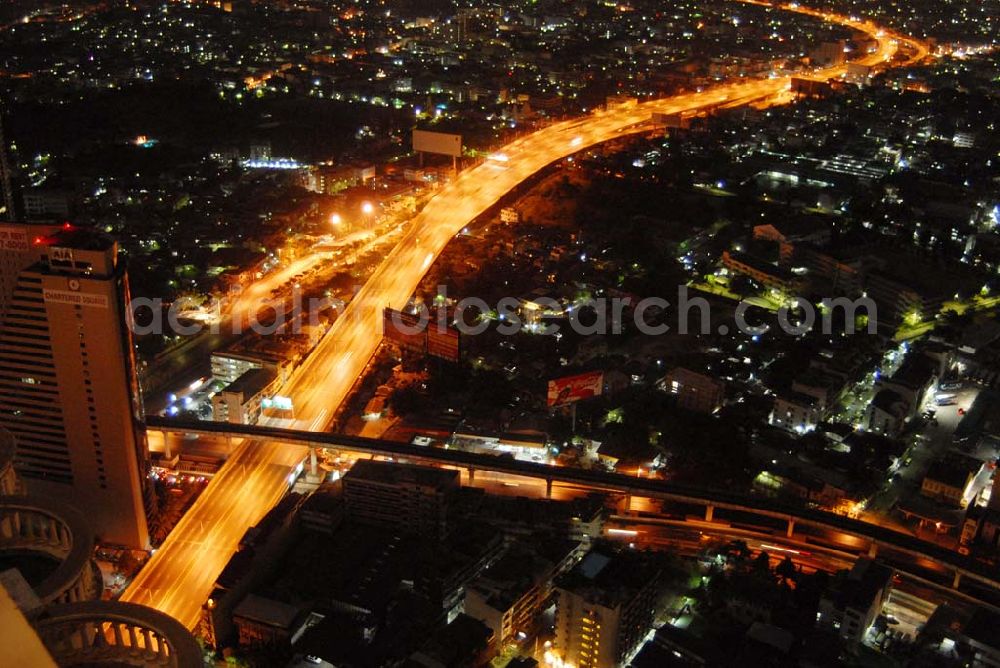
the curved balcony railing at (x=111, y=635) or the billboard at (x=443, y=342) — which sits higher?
the curved balcony railing at (x=111, y=635)

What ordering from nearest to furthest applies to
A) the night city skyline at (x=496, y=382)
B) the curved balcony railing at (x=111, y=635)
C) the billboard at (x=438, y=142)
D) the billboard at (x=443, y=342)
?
the curved balcony railing at (x=111, y=635) → the night city skyline at (x=496, y=382) → the billboard at (x=443, y=342) → the billboard at (x=438, y=142)

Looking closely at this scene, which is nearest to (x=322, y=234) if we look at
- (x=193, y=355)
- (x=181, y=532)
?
(x=193, y=355)

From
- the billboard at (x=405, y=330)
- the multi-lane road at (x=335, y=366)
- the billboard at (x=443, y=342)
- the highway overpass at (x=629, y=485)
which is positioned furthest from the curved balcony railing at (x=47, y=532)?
the billboard at (x=405, y=330)

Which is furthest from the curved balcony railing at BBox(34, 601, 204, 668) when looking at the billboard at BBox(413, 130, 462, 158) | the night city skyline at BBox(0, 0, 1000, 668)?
the billboard at BBox(413, 130, 462, 158)

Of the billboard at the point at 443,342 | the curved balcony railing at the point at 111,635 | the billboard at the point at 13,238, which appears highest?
the billboard at the point at 13,238

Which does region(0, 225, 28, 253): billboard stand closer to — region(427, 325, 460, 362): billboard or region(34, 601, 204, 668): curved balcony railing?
region(427, 325, 460, 362): billboard

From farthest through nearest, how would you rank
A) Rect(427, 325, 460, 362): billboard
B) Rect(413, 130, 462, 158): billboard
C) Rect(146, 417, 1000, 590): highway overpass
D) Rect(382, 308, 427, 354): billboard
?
1. Rect(413, 130, 462, 158): billboard
2. Rect(382, 308, 427, 354): billboard
3. Rect(427, 325, 460, 362): billboard
4. Rect(146, 417, 1000, 590): highway overpass

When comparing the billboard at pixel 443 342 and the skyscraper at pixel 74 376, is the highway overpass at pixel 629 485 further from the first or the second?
the billboard at pixel 443 342
